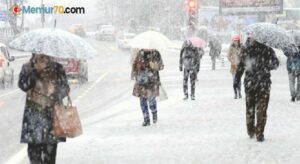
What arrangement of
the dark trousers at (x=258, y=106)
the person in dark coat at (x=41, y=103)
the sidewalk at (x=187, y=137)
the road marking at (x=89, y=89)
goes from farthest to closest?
the road marking at (x=89, y=89) → the dark trousers at (x=258, y=106) → the sidewalk at (x=187, y=137) → the person in dark coat at (x=41, y=103)

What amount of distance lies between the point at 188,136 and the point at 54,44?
489cm

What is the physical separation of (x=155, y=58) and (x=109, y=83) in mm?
13739

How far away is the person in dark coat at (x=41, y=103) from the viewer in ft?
23.8

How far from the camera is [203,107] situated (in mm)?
16281

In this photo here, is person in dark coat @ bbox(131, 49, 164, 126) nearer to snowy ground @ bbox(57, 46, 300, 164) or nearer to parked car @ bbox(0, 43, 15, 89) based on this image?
snowy ground @ bbox(57, 46, 300, 164)

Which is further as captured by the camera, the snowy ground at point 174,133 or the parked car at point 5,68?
the parked car at point 5,68

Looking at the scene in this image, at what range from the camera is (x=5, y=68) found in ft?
79.9

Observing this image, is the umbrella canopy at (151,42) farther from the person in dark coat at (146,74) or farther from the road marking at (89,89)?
the road marking at (89,89)

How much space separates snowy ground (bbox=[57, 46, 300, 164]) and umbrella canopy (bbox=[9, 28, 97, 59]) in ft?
7.86

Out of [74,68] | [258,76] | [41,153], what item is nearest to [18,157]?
[41,153]

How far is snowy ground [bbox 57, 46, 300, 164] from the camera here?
9695 millimetres

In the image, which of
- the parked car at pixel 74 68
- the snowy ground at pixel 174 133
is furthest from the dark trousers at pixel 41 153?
the parked car at pixel 74 68

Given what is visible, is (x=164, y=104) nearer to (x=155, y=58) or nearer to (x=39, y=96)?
(x=155, y=58)

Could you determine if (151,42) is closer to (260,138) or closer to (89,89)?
(260,138)
